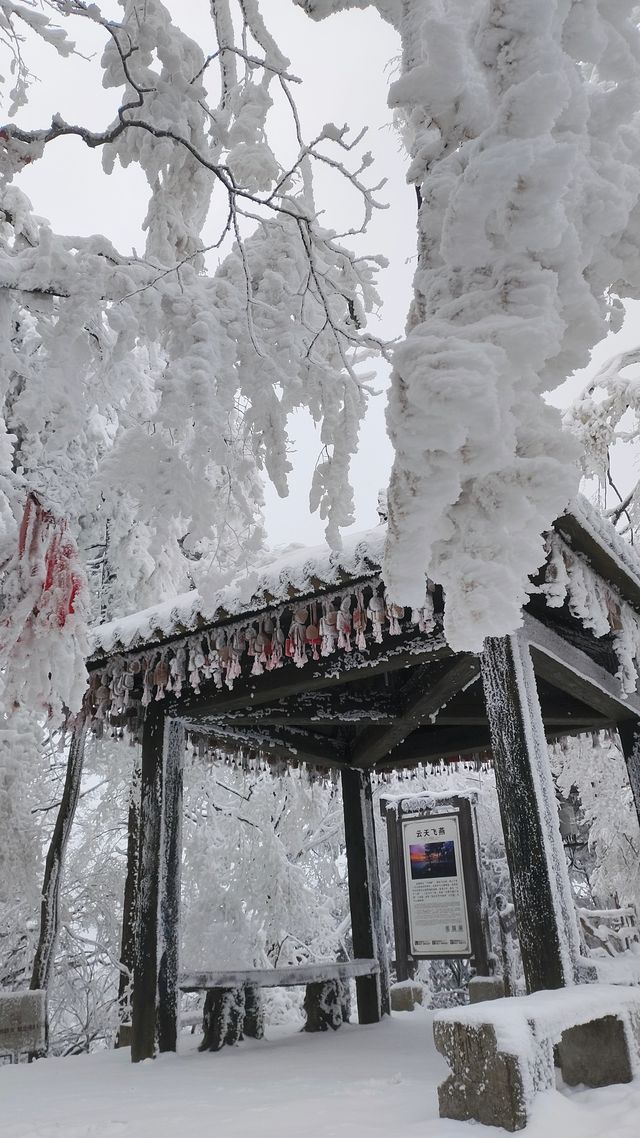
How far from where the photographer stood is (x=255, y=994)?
579cm

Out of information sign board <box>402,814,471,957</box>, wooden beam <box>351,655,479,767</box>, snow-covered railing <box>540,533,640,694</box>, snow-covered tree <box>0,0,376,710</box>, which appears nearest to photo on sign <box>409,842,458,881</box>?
information sign board <box>402,814,471,957</box>

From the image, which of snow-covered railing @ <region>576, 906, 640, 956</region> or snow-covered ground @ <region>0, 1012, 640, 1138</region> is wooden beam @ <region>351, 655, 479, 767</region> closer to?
snow-covered ground @ <region>0, 1012, 640, 1138</region>

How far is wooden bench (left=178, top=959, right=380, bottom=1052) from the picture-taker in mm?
5297

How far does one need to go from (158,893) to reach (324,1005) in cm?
238

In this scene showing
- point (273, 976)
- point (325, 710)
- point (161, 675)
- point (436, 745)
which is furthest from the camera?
point (436, 745)

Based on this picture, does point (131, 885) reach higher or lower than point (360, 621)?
lower

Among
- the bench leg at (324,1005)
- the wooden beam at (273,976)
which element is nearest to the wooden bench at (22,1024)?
the wooden beam at (273,976)

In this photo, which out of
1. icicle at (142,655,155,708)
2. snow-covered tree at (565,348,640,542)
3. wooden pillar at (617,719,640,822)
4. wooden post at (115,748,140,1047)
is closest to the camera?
icicle at (142,655,155,708)

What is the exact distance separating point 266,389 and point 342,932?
11957 mm

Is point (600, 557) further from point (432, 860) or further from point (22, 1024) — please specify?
point (22, 1024)

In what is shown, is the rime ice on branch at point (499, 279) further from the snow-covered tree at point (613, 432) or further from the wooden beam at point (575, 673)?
the snow-covered tree at point (613, 432)

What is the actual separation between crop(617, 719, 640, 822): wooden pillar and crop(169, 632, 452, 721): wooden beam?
89.3 inches

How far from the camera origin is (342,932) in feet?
39.9

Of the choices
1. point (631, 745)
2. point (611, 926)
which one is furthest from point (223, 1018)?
point (611, 926)
